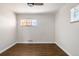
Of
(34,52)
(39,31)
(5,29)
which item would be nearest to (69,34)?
(34,52)

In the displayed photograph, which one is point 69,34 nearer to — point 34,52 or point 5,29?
point 34,52

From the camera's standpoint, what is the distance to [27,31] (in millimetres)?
6914

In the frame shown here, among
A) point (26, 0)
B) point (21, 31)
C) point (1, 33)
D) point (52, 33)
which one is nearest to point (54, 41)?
point (52, 33)

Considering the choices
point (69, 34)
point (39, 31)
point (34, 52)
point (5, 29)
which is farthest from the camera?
point (39, 31)

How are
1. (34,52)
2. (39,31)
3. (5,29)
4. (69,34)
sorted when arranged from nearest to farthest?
(69,34), (34,52), (5,29), (39,31)

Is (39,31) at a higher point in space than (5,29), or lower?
lower


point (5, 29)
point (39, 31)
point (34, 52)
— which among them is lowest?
point (34, 52)

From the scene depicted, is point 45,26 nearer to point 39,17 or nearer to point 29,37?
point 39,17

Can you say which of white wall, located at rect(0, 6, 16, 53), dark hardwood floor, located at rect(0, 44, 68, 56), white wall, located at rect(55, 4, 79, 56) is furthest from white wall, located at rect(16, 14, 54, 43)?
white wall, located at rect(55, 4, 79, 56)

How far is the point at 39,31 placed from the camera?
273 inches

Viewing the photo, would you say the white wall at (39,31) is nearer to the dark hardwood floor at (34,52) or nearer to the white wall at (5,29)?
the white wall at (5,29)

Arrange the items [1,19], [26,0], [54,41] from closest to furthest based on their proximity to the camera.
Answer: [26,0], [1,19], [54,41]

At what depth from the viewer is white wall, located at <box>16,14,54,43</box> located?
22.6 ft

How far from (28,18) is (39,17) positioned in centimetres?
70
